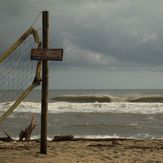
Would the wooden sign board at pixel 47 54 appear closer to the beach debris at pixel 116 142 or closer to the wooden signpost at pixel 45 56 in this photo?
the wooden signpost at pixel 45 56

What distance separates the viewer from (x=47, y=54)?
9.23m

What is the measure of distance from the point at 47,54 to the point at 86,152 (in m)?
2.58

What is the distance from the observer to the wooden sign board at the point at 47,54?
30.1ft

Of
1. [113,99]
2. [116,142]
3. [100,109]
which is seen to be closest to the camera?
[116,142]

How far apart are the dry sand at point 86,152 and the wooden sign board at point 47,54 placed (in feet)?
6.79

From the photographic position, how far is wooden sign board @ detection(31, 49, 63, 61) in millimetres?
9172

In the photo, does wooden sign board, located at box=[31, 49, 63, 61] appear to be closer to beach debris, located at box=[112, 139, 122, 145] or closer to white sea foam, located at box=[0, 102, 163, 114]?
beach debris, located at box=[112, 139, 122, 145]

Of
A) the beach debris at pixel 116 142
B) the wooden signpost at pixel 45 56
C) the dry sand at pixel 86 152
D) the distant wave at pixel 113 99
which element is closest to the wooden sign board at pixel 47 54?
the wooden signpost at pixel 45 56

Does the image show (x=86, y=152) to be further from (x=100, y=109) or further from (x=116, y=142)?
(x=100, y=109)

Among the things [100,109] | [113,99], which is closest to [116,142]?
[100,109]

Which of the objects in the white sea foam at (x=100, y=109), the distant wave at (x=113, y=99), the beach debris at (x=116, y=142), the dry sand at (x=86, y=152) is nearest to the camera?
the dry sand at (x=86, y=152)

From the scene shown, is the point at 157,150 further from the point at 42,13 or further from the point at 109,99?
the point at 109,99

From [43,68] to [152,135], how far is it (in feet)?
31.0

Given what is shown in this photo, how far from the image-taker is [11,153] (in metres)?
9.76
